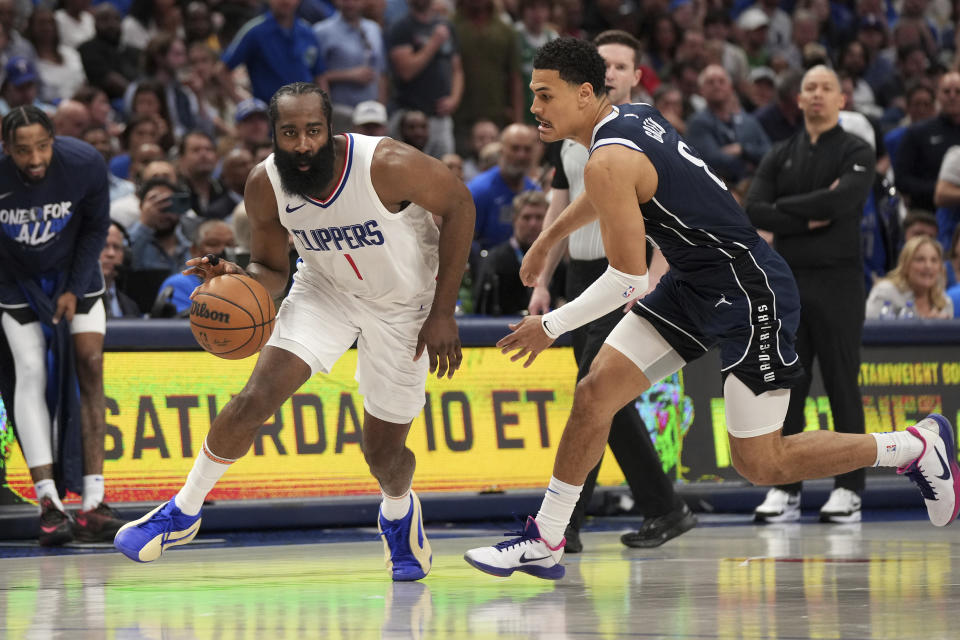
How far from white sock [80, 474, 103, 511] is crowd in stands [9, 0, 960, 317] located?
4.69 feet

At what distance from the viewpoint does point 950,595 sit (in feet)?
17.5

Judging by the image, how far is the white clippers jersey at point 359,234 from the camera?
18.8 feet

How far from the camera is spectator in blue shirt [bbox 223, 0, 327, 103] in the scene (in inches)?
512

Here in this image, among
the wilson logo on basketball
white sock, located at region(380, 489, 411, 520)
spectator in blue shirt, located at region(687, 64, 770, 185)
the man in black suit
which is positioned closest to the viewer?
the wilson logo on basketball

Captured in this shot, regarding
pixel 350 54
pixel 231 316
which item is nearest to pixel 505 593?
pixel 231 316

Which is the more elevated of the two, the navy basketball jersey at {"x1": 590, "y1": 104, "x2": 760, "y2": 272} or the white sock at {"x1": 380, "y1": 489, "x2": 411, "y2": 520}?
the navy basketball jersey at {"x1": 590, "y1": 104, "x2": 760, "y2": 272}

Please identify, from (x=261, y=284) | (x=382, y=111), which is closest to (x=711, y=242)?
(x=261, y=284)

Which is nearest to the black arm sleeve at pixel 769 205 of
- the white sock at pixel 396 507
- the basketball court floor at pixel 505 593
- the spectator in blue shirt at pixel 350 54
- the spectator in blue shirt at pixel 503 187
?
the basketball court floor at pixel 505 593

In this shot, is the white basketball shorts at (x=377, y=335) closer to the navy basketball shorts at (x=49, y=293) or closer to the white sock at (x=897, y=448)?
the white sock at (x=897, y=448)

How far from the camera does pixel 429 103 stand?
1386 centimetres

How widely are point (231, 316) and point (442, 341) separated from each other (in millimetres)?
849

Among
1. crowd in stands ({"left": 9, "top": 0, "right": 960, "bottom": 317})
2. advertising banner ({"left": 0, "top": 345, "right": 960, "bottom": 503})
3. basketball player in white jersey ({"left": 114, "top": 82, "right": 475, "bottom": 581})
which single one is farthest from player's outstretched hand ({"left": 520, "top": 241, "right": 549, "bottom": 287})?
crowd in stands ({"left": 9, "top": 0, "right": 960, "bottom": 317})

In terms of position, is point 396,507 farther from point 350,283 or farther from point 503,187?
point 503,187

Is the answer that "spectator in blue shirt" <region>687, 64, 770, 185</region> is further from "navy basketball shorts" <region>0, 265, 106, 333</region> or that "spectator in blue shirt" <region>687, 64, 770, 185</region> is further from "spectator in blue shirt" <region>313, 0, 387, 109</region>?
"navy basketball shorts" <region>0, 265, 106, 333</region>
